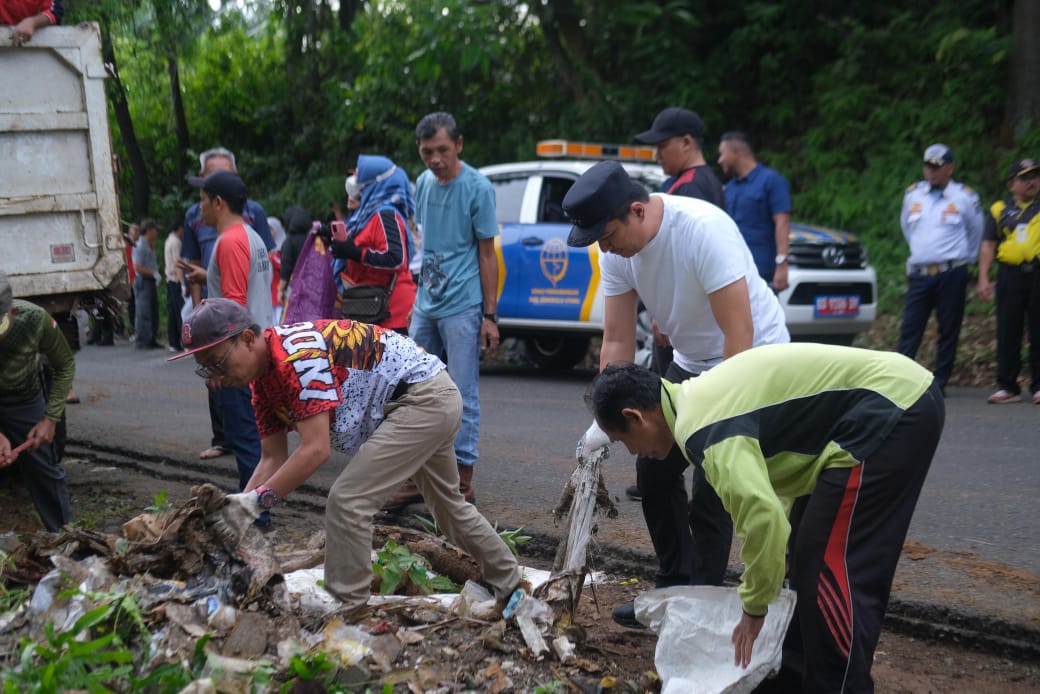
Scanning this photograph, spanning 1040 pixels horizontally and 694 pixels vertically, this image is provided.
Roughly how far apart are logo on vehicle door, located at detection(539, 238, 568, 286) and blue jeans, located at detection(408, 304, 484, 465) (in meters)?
4.10

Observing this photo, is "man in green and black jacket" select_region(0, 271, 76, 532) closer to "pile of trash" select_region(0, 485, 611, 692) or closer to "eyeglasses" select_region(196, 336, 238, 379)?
"pile of trash" select_region(0, 485, 611, 692)

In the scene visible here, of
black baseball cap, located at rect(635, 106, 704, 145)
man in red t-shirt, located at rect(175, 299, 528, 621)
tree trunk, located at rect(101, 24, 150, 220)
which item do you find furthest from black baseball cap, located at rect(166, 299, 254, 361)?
Result: tree trunk, located at rect(101, 24, 150, 220)

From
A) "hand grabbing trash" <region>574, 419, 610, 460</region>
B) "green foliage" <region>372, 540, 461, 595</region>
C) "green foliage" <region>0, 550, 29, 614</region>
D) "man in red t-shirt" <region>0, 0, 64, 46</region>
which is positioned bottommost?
"green foliage" <region>372, 540, 461, 595</region>

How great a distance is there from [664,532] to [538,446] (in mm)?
3254

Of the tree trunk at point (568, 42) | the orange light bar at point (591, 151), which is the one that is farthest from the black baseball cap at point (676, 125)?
the tree trunk at point (568, 42)

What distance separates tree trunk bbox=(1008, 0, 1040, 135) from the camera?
11.5 metres

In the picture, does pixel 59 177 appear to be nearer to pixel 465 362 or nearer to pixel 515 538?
pixel 465 362

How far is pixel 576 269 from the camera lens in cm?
1011

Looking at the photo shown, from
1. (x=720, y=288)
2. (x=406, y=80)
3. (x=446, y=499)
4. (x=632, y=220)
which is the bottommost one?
(x=446, y=499)

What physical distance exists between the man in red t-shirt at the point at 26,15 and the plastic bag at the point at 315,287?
6.49ft

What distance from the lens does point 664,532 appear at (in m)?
4.34

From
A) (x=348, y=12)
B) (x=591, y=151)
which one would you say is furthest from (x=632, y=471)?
(x=348, y=12)

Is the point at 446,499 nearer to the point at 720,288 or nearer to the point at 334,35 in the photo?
the point at 720,288

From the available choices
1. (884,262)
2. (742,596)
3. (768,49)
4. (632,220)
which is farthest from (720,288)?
(768,49)
